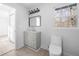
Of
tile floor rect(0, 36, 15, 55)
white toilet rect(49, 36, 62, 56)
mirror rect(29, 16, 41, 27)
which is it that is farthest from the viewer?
tile floor rect(0, 36, 15, 55)

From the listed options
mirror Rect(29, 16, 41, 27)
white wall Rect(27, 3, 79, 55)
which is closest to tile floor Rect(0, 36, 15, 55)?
mirror Rect(29, 16, 41, 27)

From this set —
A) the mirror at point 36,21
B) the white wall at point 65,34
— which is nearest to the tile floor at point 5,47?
the mirror at point 36,21

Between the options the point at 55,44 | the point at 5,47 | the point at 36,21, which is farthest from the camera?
the point at 5,47

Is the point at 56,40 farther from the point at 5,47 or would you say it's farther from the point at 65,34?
the point at 5,47

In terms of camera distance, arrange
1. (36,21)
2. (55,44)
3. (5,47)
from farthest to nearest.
A: (5,47) < (36,21) < (55,44)

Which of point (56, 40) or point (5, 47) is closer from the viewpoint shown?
point (56, 40)

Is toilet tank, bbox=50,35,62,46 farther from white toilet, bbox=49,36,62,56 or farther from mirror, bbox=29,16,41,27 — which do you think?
mirror, bbox=29,16,41,27

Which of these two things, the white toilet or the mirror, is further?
the mirror

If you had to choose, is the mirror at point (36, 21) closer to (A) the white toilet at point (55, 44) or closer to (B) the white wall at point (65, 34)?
(B) the white wall at point (65, 34)

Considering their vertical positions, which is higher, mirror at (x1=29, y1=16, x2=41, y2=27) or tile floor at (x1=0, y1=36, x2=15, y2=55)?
mirror at (x1=29, y1=16, x2=41, y2=27)

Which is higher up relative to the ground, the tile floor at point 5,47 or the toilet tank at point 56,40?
the toilet tank at point 56,40

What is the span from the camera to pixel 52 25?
4.09ft

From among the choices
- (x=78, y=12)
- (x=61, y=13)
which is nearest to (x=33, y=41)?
(x=61, y=13)

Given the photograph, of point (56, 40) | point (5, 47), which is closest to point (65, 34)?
point (56, 40)
